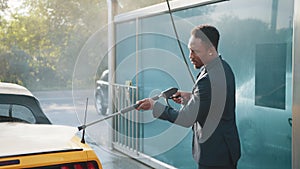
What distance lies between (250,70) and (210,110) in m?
0.95

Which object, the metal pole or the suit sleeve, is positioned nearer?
the suit sleeve

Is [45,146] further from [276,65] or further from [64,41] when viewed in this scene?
[64,41]

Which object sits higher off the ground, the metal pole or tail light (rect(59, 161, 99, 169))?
the metal pole

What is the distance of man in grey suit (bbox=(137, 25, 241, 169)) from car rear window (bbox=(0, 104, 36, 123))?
105 centimetres

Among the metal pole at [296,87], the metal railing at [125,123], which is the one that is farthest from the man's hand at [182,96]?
the metal railing at [125,123]

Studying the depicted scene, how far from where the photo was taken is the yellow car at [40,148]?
5.95ft

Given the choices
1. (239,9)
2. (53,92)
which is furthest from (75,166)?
(53,92)

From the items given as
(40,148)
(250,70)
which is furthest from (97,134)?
(40,148)

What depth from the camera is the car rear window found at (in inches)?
112

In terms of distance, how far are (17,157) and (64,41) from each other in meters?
7.66

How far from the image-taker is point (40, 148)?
1956 millimetres

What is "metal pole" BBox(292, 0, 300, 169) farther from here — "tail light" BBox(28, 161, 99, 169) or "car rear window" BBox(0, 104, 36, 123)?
"car rear window" BBox(0, 104, 36, 123)

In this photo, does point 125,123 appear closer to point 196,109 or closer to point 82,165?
point 196,109

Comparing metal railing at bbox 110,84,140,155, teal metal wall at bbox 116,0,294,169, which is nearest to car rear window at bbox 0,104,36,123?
teal metal wall at bbox 116,0,294,169
